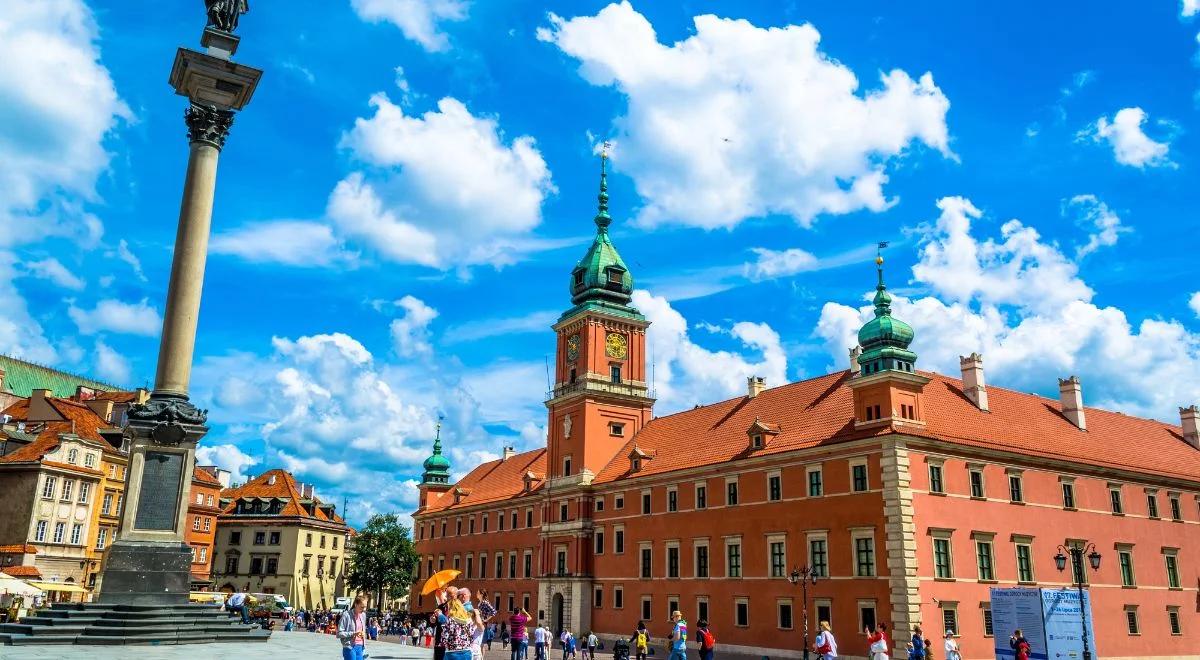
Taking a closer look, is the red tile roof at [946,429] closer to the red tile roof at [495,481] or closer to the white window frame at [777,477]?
the white window frame at [777,477]

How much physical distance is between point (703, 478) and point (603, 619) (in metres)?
11.8

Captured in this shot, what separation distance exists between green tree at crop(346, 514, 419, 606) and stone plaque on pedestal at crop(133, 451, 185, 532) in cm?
5015

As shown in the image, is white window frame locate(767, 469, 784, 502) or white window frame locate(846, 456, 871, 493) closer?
white window frame locate(846, 456, 871, 493)

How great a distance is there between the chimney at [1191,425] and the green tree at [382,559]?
53.9 metres

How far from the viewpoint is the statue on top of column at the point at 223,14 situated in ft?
83.6

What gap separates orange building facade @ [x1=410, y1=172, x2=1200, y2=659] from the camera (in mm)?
36750

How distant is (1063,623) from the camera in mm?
26297

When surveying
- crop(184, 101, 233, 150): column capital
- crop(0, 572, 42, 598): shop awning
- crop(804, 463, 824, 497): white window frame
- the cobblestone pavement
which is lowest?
the cobblestone pavement

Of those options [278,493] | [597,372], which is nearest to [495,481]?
[597,372]

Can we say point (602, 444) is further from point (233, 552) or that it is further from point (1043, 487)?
point (233, 552)

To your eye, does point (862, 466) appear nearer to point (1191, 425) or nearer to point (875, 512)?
point (875, 512)

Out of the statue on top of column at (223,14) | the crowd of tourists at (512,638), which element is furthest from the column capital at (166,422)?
the statue on top of column at (223,14)

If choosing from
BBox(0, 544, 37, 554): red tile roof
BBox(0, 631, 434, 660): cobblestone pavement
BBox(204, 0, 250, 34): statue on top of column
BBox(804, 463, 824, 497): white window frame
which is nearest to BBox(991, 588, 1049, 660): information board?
BBox(804, 463, 824, 497): white window frame

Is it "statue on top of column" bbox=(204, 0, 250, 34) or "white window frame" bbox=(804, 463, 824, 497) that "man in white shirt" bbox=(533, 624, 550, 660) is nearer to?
"white window frame" bbox=(804, 463, 824, 497)
